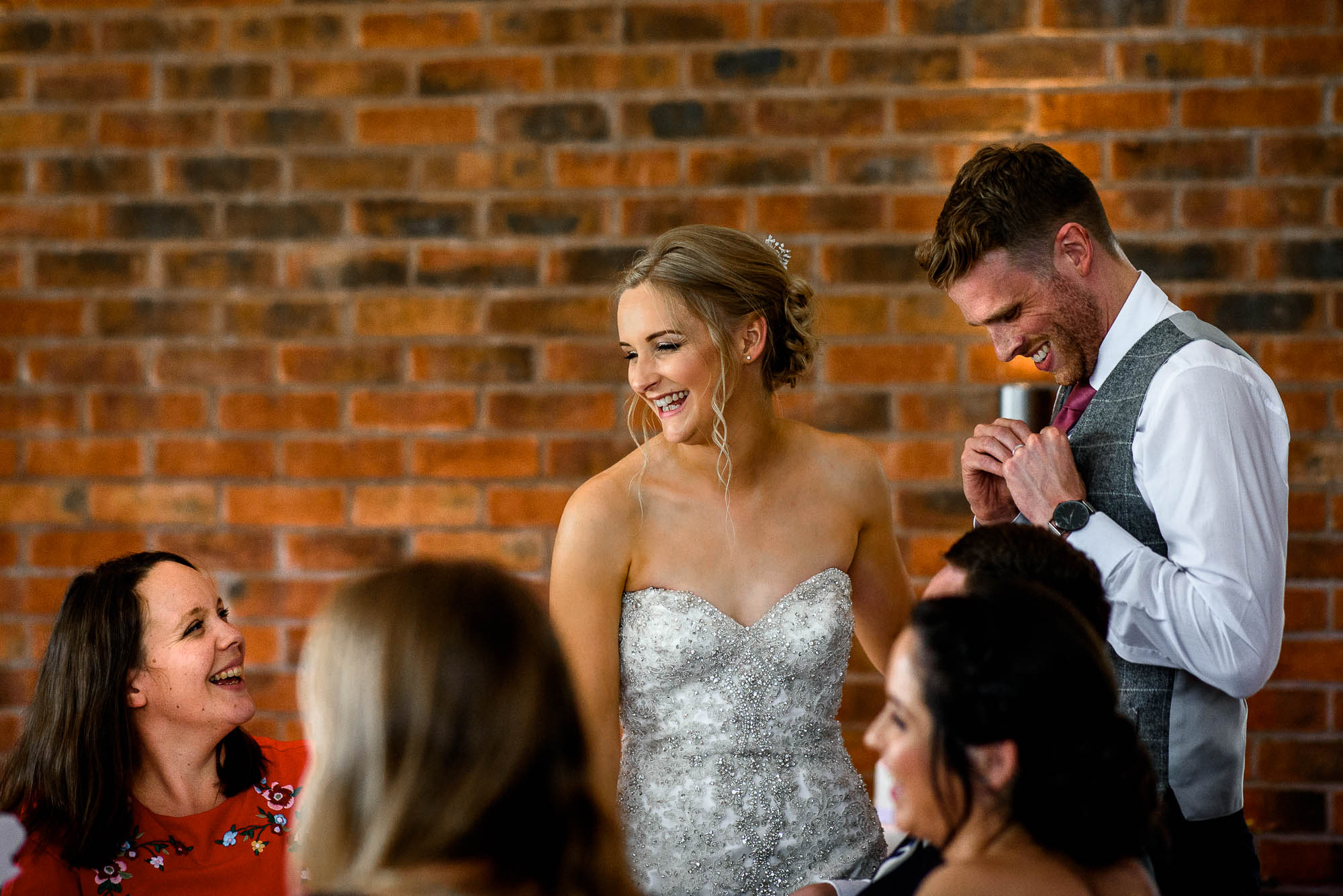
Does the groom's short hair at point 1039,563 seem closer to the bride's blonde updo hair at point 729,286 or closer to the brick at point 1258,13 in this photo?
the bride's blonde updo hair at point 729,286

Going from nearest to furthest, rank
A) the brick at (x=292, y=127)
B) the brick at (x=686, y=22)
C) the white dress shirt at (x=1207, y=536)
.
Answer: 1. the white dress shirt at (x=1207, y=536)
2. the brick at (x=686, y=22)
3. the brick at (x=292, y=127)

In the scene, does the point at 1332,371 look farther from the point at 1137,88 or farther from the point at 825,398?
the point at 825,398

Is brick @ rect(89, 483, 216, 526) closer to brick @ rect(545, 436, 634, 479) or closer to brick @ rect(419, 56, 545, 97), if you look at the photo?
brick @ rect(545, 436, 634, 479)

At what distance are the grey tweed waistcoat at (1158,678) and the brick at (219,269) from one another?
1996mm

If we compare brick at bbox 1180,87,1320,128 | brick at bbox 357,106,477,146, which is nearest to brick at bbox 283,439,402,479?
brick at bbox 357,106,477,146

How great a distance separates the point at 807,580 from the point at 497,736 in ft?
3.58

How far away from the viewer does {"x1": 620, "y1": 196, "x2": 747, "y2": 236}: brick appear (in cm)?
269

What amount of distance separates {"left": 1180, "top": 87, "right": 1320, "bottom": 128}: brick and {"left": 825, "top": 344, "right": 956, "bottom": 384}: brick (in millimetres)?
759

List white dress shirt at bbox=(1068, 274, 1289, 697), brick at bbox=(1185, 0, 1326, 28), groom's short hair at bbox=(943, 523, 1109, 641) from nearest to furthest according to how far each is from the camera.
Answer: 1. groom's short hair at bbox=(943, 523, 1109, 641)
2. white dress shirt at bbox=(1068, 274, 1289, 697)
3. brick at bbox=(1185, 0, 1326, 28)

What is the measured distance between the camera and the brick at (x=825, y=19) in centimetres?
265

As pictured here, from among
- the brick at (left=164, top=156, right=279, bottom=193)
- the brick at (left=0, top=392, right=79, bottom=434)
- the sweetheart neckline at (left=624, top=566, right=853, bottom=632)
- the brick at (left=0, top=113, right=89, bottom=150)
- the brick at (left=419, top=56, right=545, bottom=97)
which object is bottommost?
the sweetheart neckline at (left=624, top=566, right=853, bottom=632)

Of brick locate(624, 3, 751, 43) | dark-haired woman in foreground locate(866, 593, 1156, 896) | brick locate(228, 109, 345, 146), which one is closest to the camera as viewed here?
dark-haired woman in foreground locate(866, 593, 1156, 896)

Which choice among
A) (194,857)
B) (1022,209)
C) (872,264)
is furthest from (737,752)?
(872,264)

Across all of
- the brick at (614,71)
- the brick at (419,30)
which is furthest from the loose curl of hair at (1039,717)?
the brick at (419,30)
